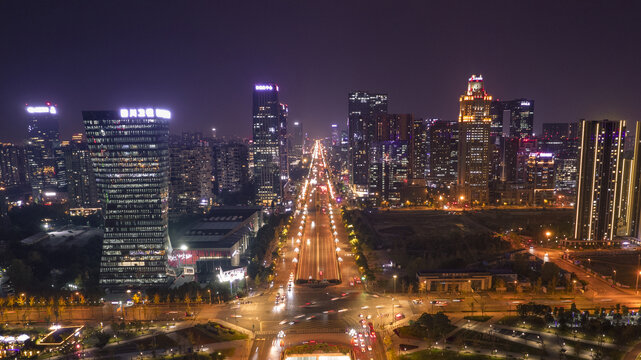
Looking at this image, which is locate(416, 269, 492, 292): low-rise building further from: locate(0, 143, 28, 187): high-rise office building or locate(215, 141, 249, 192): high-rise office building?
locate(0, 143, 28, 187): high-rise office building

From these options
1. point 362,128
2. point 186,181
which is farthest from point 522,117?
point 186,181

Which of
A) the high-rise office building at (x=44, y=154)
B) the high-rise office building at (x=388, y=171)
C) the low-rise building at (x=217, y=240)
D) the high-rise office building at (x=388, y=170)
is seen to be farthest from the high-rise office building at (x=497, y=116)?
the high-rise office building at (x=44, y=154)

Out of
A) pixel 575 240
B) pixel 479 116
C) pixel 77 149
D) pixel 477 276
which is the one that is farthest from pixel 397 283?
pixel 77 149

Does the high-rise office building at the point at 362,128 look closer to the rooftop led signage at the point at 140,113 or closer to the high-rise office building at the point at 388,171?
the high-rise office building at the point at 388,171

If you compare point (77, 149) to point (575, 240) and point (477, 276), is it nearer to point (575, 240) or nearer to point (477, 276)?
point (477, 276)

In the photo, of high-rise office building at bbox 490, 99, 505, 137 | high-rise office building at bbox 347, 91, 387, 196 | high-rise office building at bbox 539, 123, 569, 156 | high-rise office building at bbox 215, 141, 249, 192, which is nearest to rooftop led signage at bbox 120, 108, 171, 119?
high-rise office building at bbox 215, 141, 249, 192

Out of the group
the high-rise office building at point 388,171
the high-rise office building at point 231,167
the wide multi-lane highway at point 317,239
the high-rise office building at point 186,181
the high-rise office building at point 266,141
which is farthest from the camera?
the high-rise office building at point 231,167
